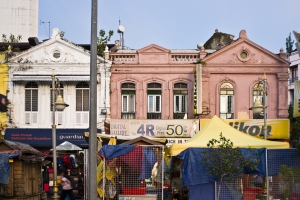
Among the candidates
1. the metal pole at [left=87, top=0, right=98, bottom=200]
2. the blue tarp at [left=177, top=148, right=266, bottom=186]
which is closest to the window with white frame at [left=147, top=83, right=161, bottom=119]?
the blue tarp at [left=177, top=148, right=266, bottom=186]

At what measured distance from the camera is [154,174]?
19.7m

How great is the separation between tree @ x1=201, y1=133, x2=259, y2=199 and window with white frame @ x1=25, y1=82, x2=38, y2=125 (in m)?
19.9

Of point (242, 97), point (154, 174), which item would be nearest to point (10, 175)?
point (154, 174)

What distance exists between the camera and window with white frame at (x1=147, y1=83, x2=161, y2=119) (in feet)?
120

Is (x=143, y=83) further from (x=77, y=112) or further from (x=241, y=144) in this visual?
(x=241, y=144)

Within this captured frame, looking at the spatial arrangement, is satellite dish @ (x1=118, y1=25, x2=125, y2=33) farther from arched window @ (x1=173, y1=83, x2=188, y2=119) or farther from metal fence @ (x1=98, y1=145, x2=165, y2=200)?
metal fence @ (x1=98, y1=145, x2=165, y2=200)

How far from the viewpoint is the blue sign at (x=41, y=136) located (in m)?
35.5

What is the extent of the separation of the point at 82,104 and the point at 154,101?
4475 mm

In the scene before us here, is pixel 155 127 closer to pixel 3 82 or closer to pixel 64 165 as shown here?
pixel 64 165

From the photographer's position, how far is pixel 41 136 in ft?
117

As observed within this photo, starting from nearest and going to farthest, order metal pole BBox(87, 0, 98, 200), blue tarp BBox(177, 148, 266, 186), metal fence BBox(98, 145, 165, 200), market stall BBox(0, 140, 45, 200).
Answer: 1. metal pole BBox(87, 0, 98, 200)
2. blue tarp BBox(177, 148, 266, 186)
3. market stall BBox(0, 140, 45, 200)
4. metal fence BBox(98, 145, 165, 200)

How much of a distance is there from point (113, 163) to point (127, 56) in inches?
699

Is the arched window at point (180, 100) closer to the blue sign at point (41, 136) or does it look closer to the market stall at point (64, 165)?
the blue sign at point (41, 136)

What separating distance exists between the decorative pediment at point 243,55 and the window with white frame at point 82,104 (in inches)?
305
